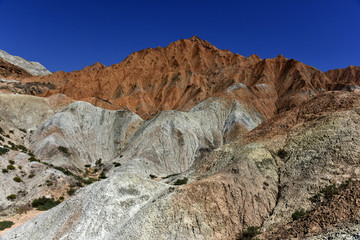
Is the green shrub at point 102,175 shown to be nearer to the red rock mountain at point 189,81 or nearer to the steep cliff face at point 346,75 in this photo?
the red rock mountain at point 189,81

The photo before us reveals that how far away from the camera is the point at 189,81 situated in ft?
290

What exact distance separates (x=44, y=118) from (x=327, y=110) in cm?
5542

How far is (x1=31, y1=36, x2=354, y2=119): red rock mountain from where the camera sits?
73.8m

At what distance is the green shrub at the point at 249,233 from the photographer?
1467 cm

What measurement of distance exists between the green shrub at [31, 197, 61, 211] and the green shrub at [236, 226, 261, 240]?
19.8m

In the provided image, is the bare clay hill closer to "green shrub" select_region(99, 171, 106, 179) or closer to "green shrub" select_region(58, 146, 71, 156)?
"green shrub" select_region(58, 146, 71, 156)

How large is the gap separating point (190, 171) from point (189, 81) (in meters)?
64.6

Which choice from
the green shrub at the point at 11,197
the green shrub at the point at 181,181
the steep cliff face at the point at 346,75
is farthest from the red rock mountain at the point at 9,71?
the steep cliff face at the point at 346,75

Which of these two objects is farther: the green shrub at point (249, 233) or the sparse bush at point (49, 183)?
the sparse bush at point (49, 183)

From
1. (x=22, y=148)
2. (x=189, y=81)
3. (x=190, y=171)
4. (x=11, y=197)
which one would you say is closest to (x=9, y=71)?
(x=189, y=81)

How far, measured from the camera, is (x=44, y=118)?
58.9 meters

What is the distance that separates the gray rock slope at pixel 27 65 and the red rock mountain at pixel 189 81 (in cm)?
3342

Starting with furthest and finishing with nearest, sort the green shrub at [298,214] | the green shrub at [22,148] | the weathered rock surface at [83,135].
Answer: the weathered rock surface at [83,135] → the green shrub at [22,148] → the green shrub at [298,214]

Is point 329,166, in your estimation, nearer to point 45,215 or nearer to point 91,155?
point 45,215
